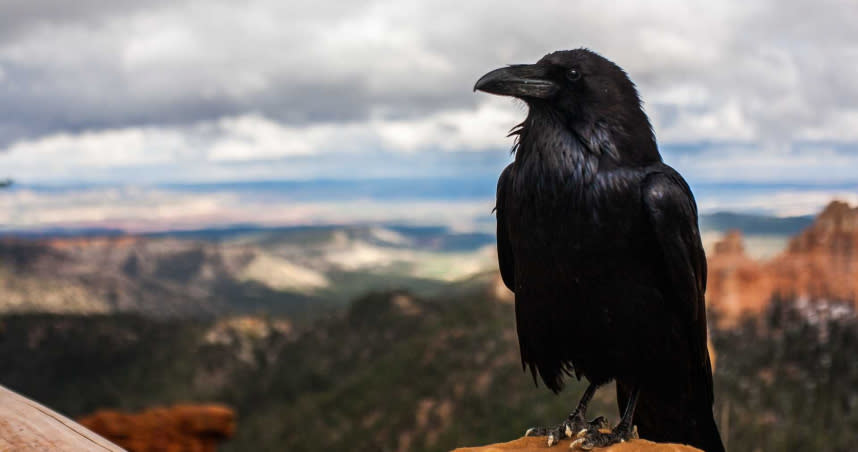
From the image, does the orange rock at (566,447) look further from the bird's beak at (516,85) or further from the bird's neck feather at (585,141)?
the bird's beak at (516,85)

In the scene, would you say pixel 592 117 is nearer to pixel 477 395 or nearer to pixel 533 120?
pixel 533 120

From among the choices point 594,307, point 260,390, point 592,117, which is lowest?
point 260,390

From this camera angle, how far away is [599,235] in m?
5.73

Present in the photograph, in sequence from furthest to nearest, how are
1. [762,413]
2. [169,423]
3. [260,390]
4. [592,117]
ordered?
[260,390], [762,413], [169,423], [592,117]

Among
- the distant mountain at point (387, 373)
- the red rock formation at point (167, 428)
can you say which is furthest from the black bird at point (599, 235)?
the red rock formation at point (167, 428)

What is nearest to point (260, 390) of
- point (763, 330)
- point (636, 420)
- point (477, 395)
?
point (477, 395)

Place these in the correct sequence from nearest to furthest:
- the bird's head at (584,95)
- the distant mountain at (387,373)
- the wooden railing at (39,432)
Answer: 1. the wooden railing at (39,432)
2. the bird's head at (584,95)
3. the distant mountain at (387,373)

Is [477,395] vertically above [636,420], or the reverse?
[636,420]

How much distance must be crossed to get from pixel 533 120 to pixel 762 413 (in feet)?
142

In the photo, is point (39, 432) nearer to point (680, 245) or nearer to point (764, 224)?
point (680, 245)

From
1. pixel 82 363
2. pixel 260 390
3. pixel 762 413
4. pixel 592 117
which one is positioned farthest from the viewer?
pixel 82 363

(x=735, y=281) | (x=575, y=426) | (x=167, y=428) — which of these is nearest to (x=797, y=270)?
(x=735, y=281)

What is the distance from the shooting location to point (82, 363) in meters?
97.1

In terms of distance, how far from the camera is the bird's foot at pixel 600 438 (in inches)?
239
